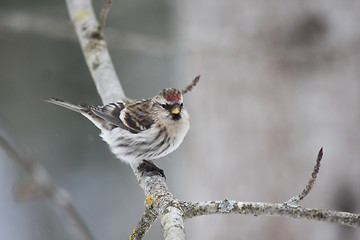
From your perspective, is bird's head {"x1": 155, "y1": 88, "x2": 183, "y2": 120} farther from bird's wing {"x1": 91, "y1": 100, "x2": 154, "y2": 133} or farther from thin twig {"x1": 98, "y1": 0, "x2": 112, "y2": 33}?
thin twig {"x1": 98, "y1": 0, "x2": 112, "y2": 33}

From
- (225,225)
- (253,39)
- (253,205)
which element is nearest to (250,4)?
(253,39)

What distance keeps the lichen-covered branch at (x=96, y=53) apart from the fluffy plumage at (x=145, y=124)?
0.07 m

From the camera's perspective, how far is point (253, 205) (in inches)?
67.6

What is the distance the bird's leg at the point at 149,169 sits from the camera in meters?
2.33

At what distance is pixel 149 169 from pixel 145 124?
59 centimetres

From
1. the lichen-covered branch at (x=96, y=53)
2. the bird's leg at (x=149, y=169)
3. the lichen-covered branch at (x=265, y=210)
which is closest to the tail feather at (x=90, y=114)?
the lichen-covered branch at (x=96, y=53)

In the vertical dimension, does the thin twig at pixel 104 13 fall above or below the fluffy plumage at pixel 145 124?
above

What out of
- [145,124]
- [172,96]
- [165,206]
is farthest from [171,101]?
[165,206]

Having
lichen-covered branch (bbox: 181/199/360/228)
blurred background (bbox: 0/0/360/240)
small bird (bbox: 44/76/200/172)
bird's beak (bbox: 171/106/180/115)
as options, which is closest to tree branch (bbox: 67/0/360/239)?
lichen-covered branch (bbox: 181/199/360/228)

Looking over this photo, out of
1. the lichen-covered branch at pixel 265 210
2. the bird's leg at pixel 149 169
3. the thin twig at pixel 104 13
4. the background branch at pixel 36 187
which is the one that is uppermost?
the thin twig at pixel 104 13

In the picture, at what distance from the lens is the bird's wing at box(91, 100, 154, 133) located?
114 inches

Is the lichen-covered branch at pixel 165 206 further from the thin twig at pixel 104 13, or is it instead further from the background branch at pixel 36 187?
the thin twig at pixel 104 13

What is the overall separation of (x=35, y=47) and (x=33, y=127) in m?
1.01

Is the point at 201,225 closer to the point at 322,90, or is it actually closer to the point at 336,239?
the point at 336,239
